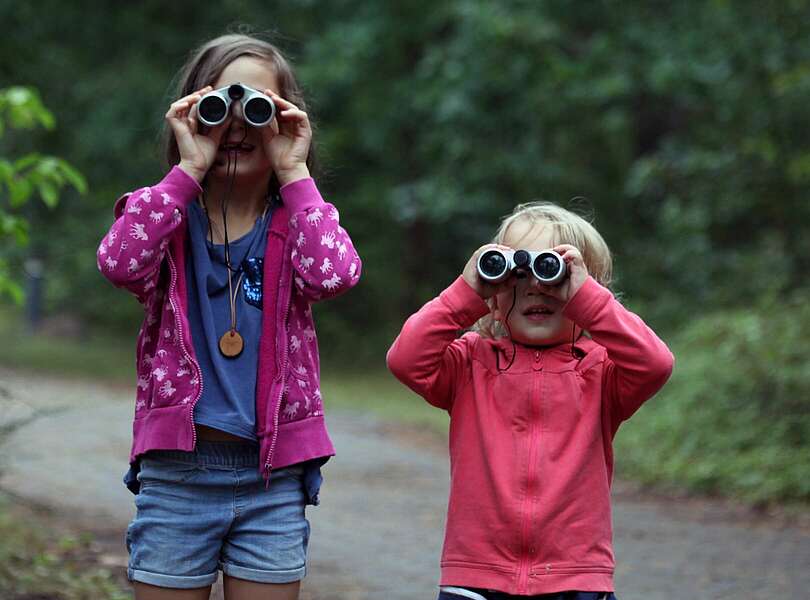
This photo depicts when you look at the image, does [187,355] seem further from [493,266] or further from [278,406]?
[493,266]

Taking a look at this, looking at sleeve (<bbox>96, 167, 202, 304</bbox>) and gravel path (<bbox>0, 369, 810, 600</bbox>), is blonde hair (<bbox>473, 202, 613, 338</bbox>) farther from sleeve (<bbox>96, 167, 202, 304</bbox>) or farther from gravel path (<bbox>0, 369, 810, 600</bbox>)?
gravel path (<bbox>0, 369, 810, 600</bbox>)

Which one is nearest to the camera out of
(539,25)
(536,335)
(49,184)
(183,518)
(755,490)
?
(183,518)

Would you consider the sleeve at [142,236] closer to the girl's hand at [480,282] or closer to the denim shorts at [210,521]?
the denim shorts at [210,521]

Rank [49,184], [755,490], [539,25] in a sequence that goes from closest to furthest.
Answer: [49,184] < [755,490] < [539,25]

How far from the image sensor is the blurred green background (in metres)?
9.90

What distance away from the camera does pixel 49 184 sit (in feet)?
17.8

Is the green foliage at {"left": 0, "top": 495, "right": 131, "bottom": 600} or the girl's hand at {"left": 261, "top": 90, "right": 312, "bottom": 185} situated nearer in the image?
the girl's hand at {"left": 261, "top": 90, "right": 312, "bottom": 185}

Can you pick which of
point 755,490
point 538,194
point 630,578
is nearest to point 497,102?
point 538,194

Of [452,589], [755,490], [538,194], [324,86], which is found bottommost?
[452,589]

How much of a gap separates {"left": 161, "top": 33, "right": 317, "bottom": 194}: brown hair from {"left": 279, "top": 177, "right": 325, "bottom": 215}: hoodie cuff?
19 centimetres

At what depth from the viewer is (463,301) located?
3.20 meters

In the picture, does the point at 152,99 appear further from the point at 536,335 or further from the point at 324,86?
the point at 536,335

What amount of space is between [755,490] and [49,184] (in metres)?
4.95

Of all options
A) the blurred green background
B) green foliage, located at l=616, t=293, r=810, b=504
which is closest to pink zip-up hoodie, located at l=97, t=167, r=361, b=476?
green foliage, located at l=616, t=293, r=810, b=504
